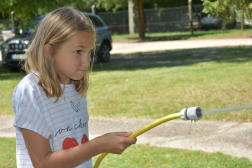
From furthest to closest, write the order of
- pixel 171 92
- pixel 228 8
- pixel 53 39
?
1. pixel 228 8
2. pixel 171 92
3. pixel 53 39

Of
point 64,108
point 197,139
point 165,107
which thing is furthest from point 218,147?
point 64,108

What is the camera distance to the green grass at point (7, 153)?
395cm

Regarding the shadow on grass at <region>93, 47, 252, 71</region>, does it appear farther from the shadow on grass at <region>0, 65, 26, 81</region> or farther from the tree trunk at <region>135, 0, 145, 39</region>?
the tree trunk at <region>135, 0, 145, 39</region>

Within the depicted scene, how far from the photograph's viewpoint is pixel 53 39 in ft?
5.51

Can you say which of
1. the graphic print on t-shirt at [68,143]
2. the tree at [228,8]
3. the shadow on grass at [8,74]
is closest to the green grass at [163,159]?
the graphic print on t-shirt at [68,143]

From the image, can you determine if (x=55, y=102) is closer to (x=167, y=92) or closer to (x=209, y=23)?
(x=167, y=92)

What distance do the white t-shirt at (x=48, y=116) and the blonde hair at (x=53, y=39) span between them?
0.15ft

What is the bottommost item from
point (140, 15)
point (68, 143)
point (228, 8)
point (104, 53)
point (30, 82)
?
point (104, 53)

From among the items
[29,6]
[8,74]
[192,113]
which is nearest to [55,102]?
[192,113]

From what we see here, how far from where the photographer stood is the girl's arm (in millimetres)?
1580

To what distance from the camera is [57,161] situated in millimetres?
1605

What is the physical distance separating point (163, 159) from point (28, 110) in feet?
8.09

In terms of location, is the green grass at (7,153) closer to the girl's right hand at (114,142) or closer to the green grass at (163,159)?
the green grass at (163,159)

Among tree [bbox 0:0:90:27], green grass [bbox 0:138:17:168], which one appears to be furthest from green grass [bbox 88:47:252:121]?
tree [bbox 0:0:90:27]
